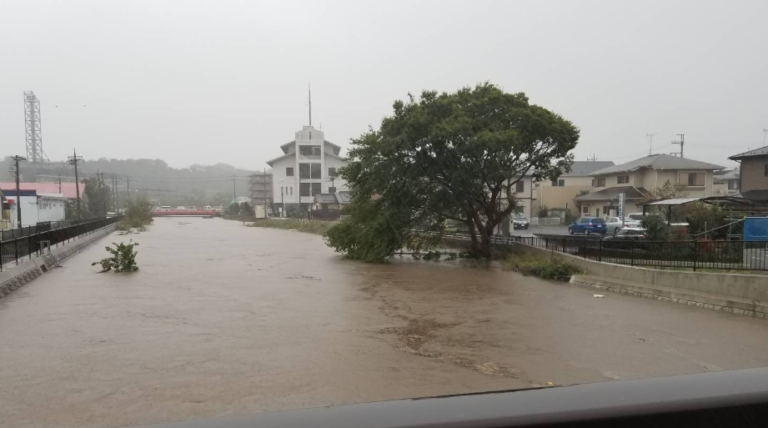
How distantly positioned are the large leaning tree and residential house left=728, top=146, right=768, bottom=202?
11027 mm

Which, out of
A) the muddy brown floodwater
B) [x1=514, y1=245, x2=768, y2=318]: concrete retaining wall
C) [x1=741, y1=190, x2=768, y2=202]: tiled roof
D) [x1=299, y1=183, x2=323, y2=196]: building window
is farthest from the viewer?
[x1=299, y1=183, x2=323, y2=196]: building window

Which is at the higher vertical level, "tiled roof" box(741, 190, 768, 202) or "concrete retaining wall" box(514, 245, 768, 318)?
"tiled roof" box(741, 190, 768, 202)

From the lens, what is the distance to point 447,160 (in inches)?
874

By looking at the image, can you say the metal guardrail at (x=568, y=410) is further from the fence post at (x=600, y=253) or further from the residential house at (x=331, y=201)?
the residential house at (x=331, y=201)

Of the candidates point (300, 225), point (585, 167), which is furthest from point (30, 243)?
point (585, 167)

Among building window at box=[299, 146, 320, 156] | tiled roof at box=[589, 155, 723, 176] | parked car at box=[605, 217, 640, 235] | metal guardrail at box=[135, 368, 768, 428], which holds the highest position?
building window at box=[299, 146, 320, 156]

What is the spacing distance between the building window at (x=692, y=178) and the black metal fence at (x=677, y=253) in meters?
24.8

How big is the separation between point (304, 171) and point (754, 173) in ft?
181

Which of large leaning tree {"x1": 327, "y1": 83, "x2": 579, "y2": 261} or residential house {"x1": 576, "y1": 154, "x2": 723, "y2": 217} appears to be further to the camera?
residential house {"x1": 576, "y1": 154, "x2": 723, "y2": 217}

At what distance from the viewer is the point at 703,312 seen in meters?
12.0

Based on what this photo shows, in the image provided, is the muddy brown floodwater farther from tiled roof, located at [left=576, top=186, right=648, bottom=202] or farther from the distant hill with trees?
the distant hill with trees

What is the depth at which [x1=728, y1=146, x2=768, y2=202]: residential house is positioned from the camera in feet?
85.8

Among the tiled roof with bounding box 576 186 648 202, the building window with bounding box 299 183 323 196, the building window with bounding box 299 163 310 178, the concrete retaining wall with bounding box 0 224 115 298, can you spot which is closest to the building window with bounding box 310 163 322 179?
the building window with bounding box 299 163 310 178

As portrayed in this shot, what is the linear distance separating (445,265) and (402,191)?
406 cm
